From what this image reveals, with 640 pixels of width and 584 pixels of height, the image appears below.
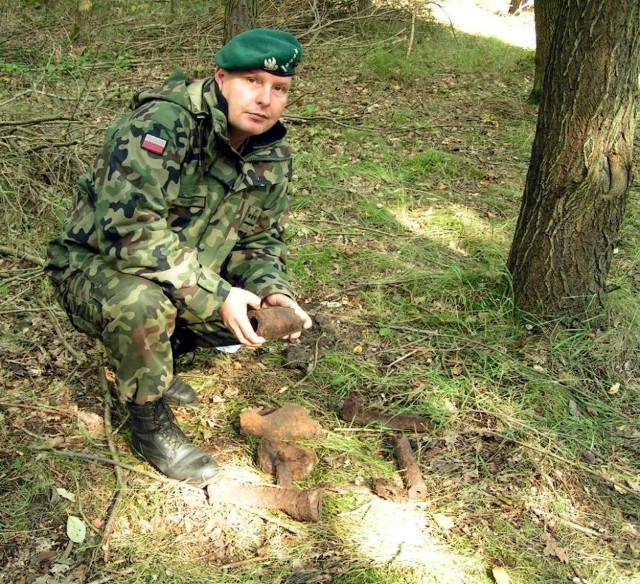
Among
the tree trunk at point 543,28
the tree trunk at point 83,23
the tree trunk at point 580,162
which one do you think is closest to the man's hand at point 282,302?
the tree trunk at point 580,162

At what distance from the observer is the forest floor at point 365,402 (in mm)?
2305

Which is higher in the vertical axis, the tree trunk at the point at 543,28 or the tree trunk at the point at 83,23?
the tree trunk at the point at 543,28

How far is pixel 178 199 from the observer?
8.05ft

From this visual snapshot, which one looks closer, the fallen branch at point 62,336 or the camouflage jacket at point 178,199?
the camouflage jacket at point 178,199

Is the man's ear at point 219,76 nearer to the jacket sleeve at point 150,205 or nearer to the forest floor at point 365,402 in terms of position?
the jacket sleeve at point 150,205

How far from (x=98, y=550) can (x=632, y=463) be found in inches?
87.7

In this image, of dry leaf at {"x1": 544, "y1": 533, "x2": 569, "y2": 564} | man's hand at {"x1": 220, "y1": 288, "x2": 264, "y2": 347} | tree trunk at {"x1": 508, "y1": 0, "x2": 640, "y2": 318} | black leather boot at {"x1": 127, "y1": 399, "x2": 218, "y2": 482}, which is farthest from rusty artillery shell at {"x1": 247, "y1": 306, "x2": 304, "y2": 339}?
tree trunk at {"x1": 508, "y1": 0, "x2": 640, "y2": 318}

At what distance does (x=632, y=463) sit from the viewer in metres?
2.84

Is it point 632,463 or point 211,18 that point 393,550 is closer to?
point 632,463

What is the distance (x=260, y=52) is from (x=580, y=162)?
5.96ft

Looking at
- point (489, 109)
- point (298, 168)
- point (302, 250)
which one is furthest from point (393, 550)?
point (489, 109)

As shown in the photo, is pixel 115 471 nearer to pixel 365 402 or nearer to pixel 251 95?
pixel 365 402

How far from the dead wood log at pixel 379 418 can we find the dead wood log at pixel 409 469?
0.28 ft

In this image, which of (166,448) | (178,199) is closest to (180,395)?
(166,448)
